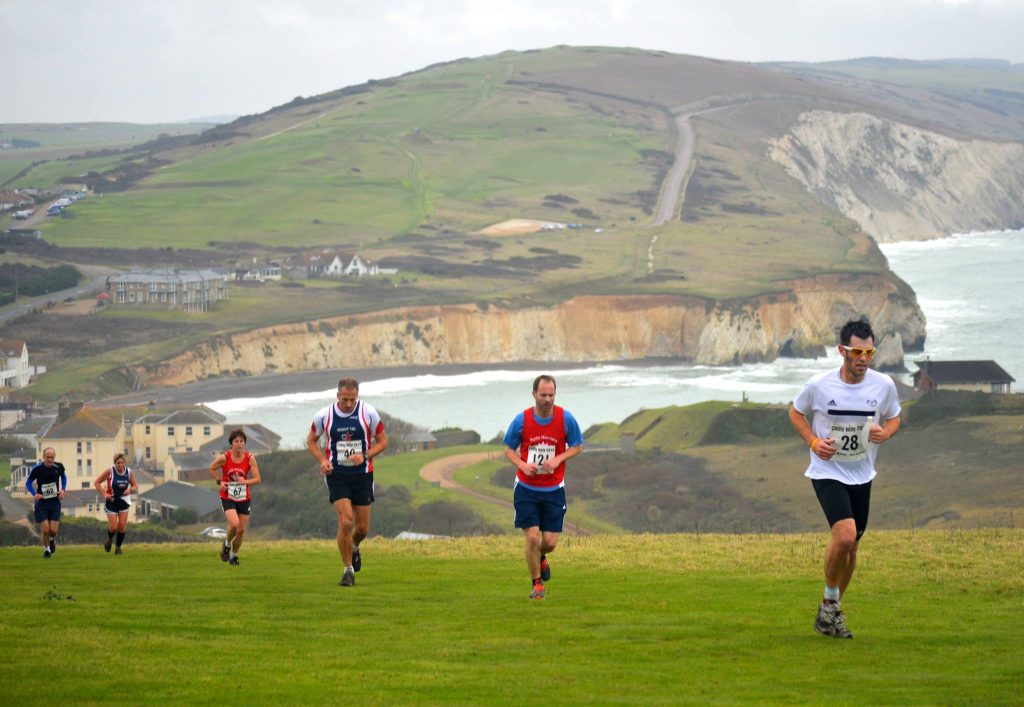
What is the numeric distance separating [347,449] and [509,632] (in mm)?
3437

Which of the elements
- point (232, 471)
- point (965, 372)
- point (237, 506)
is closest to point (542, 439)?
point (232, 471)

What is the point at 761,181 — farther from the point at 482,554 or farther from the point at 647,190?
the point at 482,554

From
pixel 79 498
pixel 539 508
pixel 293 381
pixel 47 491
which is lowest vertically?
pixel 79 498

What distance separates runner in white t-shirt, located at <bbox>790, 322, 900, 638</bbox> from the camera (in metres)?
12.7

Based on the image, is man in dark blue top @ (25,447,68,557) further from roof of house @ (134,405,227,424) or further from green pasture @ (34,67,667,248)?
green pasture @ (34,67,667,248)

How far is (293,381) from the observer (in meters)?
106

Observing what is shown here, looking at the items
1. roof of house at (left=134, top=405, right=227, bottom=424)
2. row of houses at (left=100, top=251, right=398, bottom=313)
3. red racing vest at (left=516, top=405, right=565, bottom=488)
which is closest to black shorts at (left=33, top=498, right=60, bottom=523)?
red racing vest at (left=516, top=405, right=565, bottom=488)

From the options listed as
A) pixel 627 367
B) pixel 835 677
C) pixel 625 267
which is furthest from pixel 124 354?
pixel 835 677

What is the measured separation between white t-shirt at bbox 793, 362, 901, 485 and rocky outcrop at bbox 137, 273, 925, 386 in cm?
9691

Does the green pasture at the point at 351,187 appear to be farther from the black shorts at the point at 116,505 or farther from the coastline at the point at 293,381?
the black shorts at the point at 116,505

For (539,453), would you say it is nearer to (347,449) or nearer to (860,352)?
(347,449)

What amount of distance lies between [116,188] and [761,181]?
78.8 meters

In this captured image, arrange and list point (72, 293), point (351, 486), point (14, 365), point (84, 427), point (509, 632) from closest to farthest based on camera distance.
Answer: point (509, 632)
point (351, 486)
point (84, 427)
point (14, 365)
point (72, 293)

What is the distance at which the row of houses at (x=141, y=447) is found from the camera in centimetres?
5531
